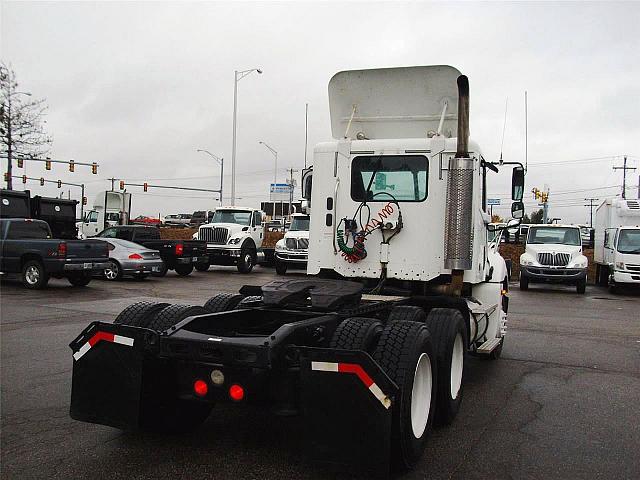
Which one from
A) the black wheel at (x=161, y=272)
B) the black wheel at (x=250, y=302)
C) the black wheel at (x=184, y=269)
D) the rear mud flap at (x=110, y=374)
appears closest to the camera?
the rear mud flap at (x=110, y=374)

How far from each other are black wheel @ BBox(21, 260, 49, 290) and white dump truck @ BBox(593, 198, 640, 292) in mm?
17955

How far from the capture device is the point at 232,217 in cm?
2652

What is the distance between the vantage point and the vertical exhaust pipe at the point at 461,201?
618 centimetres

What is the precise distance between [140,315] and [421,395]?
2.36 m

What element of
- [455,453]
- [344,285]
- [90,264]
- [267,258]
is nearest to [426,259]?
[344,285]

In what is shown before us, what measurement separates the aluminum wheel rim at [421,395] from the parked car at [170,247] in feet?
59.1

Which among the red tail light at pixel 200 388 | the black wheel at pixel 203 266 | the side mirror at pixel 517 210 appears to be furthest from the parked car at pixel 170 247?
the red tail light at pixel 200 388

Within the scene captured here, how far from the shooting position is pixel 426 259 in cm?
659

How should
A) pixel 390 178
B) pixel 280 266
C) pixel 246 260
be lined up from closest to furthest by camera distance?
pixel 390 178
pixel 280 266
pixel 246 260

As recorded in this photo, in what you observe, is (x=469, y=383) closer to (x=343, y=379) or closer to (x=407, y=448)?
(x=407, y=448)

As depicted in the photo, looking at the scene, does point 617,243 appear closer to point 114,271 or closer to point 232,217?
point 232,217

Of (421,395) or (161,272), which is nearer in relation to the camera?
(421,395)

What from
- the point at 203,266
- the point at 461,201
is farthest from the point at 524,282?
the point at 461,201

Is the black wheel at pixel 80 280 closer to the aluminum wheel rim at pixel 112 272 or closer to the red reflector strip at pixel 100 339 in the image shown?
the aluminum wheel rim at pixel 112 272
